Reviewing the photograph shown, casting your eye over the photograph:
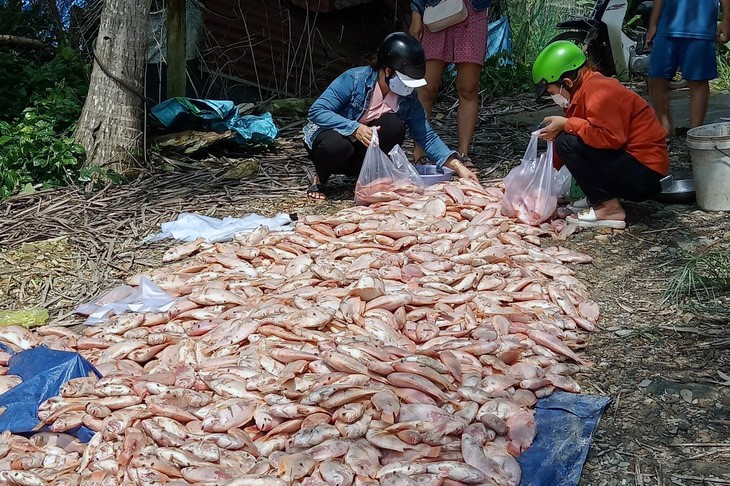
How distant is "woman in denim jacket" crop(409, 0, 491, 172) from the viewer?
564 cm

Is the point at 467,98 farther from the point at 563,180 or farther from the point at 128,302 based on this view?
the point at 128,302

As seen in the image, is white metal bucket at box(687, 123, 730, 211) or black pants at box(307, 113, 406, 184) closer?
white metal bucket at box(687, 123, 730, 211)

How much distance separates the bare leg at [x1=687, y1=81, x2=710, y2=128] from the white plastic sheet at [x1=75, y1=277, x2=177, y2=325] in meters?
3.71

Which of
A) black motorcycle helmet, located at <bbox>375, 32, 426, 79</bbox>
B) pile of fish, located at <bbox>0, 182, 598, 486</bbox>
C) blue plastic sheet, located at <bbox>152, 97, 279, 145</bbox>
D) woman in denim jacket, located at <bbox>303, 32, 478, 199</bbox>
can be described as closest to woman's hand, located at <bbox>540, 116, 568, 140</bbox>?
pile of fish, located at <bbox>0, 182, 598, 486</bbox>

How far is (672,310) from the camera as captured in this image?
3.76 metres

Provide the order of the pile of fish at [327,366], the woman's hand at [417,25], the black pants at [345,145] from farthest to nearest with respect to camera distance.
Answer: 1. the woman's hand at [417,25]
2. the black pants at [345,145]
3. the pile of fish at [327,366]

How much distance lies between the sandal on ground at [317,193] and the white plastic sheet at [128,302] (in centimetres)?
167

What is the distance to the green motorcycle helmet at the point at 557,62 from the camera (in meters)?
4.39

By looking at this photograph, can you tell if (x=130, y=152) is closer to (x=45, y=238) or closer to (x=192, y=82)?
(x=45, y=238)

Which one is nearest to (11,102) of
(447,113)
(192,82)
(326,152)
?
(192,82)

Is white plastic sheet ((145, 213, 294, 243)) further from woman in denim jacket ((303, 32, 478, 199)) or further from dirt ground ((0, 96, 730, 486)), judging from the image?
woman in denim jacket ((303, 32, 478, 199))

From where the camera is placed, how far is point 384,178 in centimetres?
508

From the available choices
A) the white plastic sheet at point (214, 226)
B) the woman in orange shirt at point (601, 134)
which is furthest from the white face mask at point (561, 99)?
the white plastic sheet at point (214, 226)

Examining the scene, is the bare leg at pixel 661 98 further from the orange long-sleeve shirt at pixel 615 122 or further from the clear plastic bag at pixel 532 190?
the clear plastic bag at pixel 532 190
